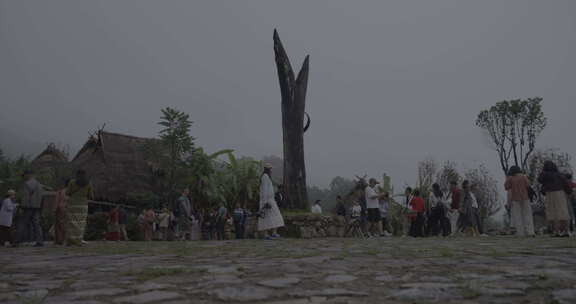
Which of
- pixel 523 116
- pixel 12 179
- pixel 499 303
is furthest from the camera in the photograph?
pixel 523 116

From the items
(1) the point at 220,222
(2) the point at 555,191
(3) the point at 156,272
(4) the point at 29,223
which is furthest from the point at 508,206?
(4) the point at 29,223

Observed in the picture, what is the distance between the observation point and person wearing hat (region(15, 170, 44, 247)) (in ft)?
31.5

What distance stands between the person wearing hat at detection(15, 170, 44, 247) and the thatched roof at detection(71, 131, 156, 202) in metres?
8.95

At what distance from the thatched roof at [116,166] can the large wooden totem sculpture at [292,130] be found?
328 inches

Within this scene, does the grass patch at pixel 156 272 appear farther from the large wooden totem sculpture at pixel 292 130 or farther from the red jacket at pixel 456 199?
the large wooden totem sculpture at pixel 292 130

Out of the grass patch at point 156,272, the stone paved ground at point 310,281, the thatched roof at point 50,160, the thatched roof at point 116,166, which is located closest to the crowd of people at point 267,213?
the thatched roof at point 116,166

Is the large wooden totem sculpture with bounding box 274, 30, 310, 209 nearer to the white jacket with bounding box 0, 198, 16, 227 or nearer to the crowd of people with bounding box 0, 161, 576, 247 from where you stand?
the crowd of people with bounding box 0, 161, 576, 247

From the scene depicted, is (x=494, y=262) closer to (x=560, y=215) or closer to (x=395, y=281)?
(x=395, y=281)

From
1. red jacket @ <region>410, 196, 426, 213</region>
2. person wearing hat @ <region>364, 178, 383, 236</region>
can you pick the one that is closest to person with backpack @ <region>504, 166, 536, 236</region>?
red jacket @ <region>410, 196, 426, 213</region>

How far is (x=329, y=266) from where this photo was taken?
4062 mm

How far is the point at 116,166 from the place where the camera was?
20.1 metres

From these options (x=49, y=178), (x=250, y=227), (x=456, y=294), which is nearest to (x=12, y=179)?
(x=49, y=178)

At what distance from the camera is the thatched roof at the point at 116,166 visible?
62.9 feet

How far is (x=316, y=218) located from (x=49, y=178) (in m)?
14.2
